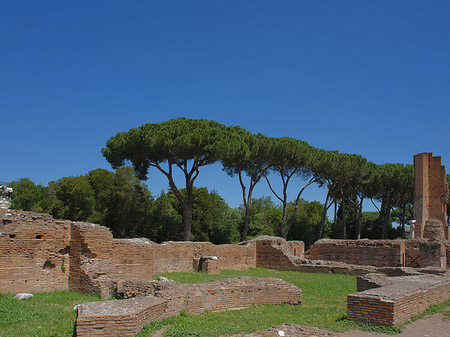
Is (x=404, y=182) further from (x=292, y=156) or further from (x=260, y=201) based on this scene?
(x=260, y=201)

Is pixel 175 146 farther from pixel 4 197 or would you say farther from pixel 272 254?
pixel 4 197

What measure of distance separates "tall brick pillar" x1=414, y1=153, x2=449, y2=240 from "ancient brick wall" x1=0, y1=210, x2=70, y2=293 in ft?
84.3

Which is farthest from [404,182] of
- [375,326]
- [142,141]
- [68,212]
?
[375,326]

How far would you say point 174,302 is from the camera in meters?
→ 7.95

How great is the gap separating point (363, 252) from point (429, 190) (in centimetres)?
1229

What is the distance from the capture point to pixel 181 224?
29.0 meters

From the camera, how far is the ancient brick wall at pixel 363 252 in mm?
20938

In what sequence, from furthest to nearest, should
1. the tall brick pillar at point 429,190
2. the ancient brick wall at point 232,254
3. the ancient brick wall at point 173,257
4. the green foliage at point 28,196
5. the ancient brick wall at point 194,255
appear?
the tall brick pillar at point 429,190
the green foliage at point 28,196
the ancient brick wall at point 232,254
the ancient brick wall at point 194,255
the ancient brick wall at point 173,257

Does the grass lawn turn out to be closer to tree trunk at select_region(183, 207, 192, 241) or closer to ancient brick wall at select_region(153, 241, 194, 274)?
ancient brick wall at select_region(153, 241, 194, 274)

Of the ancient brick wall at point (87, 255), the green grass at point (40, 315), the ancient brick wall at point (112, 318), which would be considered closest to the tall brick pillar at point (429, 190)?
the ancient brick wall at point (87, 255)

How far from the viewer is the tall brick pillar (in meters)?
29.9

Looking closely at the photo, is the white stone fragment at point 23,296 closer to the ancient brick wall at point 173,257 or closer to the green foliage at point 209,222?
the ancient brick wall at point 173,257

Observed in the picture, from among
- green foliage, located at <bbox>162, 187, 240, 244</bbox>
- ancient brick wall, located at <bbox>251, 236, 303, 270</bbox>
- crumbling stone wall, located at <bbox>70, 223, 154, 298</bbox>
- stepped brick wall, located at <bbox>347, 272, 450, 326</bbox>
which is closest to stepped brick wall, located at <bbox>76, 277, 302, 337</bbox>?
crumbling stone wall, located at <bbox>70, 223, 154, 298</bbox>

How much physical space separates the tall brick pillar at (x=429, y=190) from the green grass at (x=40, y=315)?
2613cm
